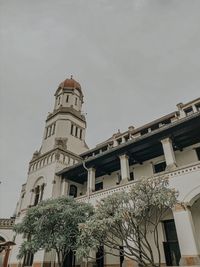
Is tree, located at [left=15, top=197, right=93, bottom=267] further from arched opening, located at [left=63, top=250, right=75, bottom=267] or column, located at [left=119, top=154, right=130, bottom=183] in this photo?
arched opening, located at [left=63, top=250, right=75, bottom=267]

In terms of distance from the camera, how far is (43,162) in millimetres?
23547

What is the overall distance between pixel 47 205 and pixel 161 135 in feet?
28.7

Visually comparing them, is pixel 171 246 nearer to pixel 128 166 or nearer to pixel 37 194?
pixel 128 166

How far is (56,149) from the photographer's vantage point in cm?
2284

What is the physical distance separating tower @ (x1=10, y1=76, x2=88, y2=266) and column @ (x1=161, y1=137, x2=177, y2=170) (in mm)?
11051

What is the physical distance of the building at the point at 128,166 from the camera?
467 inches

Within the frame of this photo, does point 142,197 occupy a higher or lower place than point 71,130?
lower

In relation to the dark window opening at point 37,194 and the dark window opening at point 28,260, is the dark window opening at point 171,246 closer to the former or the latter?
the dark window opening at point 28,260

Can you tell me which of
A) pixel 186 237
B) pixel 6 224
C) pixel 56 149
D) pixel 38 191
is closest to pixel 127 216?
pixel 186 237

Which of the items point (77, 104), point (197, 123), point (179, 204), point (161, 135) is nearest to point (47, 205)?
point (179, 204)

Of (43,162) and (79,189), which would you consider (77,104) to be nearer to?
(43,162)

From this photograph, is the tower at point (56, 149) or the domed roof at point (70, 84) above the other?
the domed roof at point (70, 84)

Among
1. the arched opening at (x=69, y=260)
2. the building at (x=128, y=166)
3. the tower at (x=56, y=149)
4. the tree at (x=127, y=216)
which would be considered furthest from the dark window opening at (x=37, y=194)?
the tree at (x=127, y=216)

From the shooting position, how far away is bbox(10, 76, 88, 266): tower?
68.4 ft
